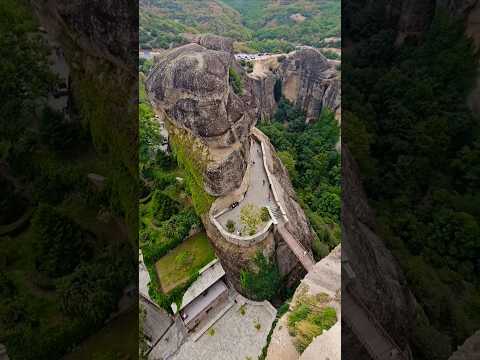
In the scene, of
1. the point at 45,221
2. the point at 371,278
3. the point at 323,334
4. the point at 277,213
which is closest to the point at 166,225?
the point at 45,221

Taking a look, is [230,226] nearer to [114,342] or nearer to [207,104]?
[207,104]

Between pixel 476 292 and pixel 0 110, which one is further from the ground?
pixel 0 110

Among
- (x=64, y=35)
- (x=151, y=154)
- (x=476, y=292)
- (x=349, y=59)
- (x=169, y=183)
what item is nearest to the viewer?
(x=476, y=292)

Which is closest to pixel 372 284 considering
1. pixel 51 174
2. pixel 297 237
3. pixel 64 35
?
pixel 297 237

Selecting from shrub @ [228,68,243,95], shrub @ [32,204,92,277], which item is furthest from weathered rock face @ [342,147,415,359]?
shrub @ [32,204,92,277]

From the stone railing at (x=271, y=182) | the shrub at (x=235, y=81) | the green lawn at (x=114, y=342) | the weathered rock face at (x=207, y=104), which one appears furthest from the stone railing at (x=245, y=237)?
the shrub at (x=235, y=81)

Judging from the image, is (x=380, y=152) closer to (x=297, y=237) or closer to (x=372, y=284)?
(x=297, y=237)

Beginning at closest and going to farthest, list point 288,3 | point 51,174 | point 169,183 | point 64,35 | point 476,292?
1. point 476,292
2. point 51,174
3. point 64,35
4. point 169,183
5. point 288,3

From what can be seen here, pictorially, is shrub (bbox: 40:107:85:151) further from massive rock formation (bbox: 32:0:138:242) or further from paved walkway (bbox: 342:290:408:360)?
paved walkway (bbox: 342:290:408:360)
